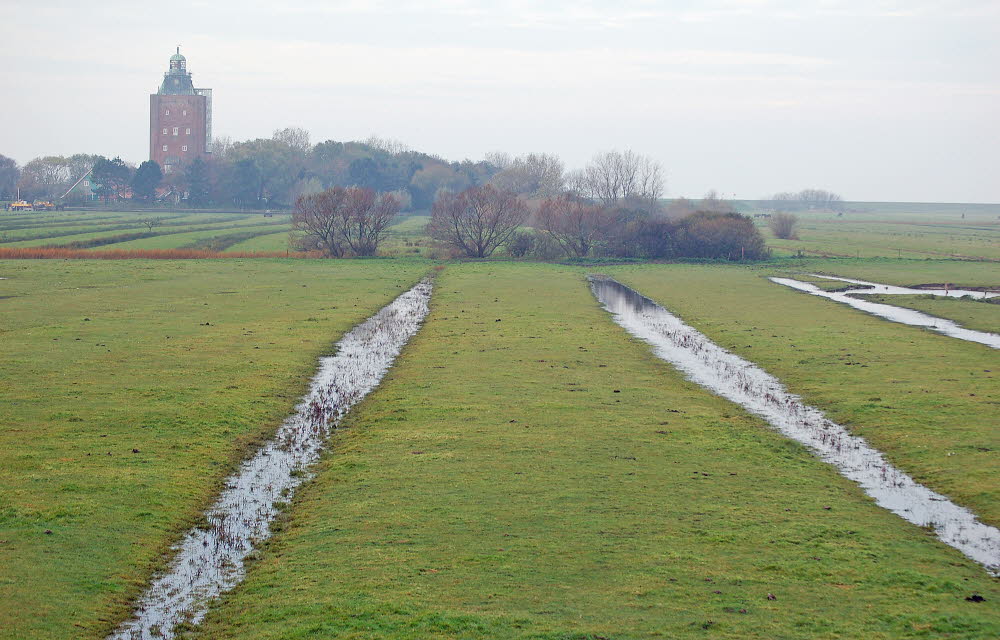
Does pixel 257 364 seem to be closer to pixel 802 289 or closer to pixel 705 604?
pixel 705 604

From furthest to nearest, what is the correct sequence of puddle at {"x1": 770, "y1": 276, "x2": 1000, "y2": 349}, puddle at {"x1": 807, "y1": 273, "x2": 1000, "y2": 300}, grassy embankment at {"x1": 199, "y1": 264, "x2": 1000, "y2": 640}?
puddle at {"x1": 807, "y1": 273, "x2": 1000, "y2": 300}
puddle at {"x1": 770, "y1": 276, "x2": 1000, "y2": 349}
grassy embankment at {"x1": 199, "y1": 264, "x2": 1000, "y2": 640}

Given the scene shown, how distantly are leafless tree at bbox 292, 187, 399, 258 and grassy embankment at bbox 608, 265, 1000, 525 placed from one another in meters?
44.5

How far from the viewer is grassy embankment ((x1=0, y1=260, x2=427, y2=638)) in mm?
12469

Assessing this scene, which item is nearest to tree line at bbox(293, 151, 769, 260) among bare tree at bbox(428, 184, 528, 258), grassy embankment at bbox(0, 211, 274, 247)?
bare tree at bbox(428, 184, 528, 258)

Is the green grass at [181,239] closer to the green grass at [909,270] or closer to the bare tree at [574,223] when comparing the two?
the bare tree at [574,223]

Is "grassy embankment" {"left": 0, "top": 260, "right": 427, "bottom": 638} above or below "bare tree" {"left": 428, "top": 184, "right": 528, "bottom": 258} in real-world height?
below

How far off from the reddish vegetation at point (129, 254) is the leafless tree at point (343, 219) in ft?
8.86

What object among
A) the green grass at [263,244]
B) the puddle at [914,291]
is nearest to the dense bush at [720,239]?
the puddle at [914,291]

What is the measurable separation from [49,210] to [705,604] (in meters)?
191

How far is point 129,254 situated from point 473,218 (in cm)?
3248

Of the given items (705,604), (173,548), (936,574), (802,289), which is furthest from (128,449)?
(802,289)

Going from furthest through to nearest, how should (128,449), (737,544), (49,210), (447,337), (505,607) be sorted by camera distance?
(49,210), (447,337), (128,449), (737,544), (505,607)

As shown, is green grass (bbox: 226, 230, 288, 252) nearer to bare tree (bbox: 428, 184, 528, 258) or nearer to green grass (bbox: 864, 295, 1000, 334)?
bare tree (bbox: 428, 184, 528, 258)

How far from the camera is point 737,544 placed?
13.7m
